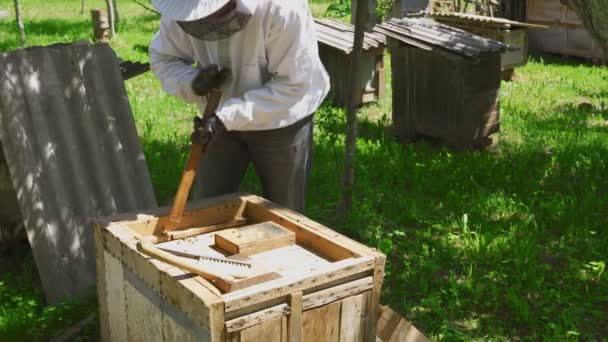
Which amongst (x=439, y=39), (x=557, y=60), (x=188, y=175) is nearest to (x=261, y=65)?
(x=188, y=175)

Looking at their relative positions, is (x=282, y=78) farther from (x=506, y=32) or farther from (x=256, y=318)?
(x=506, y=32)

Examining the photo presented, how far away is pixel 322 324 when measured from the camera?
2.86 m

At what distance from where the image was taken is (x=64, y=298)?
4348 millimetres

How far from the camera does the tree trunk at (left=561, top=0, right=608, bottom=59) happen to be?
14.4 feet

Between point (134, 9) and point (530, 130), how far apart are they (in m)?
13.3

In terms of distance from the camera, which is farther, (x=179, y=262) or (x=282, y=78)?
(x=282, y=78)

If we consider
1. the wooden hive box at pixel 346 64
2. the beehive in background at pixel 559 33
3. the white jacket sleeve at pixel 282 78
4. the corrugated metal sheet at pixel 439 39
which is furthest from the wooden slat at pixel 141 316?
the beehive in background at pixel 559 33

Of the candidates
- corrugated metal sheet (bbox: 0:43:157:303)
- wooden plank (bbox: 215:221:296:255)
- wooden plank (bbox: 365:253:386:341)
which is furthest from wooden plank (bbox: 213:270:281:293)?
corrugated metal sheet (bbox: 0:43:157:303)

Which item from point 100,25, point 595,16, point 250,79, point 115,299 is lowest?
point 115,299

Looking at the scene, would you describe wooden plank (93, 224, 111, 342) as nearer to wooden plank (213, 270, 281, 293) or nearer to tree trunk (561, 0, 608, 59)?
wooden plank (213, 270, 281, 293)

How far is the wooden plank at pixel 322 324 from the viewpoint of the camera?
2.81 metres

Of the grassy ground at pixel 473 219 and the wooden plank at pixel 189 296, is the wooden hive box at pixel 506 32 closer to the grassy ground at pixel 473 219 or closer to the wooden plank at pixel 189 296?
the grassy ground at pixel 473 219

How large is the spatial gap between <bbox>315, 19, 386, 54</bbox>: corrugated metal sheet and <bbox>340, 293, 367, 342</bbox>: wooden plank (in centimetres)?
540

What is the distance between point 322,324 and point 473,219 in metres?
2.92
